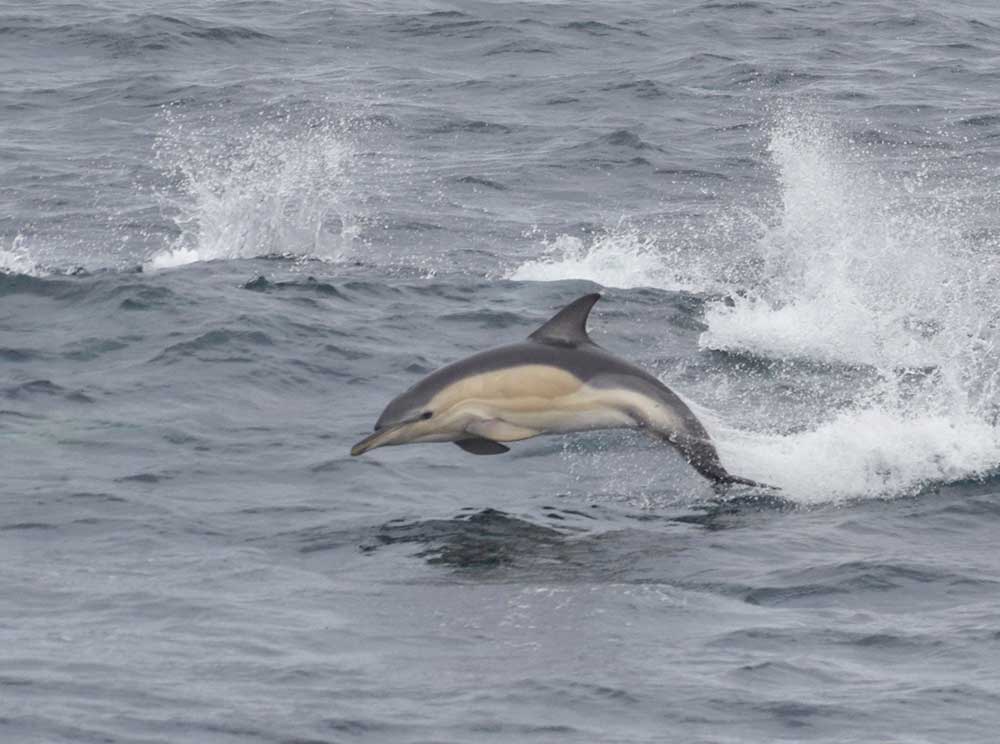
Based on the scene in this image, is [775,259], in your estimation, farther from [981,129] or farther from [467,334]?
[981,129]

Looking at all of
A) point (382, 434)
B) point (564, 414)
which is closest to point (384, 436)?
point (382, 434)

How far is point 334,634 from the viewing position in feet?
34.4

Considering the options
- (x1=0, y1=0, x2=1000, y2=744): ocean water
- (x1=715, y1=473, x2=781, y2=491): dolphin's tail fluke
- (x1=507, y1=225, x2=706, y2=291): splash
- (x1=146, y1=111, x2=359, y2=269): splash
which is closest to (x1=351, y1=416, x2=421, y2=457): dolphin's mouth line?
(x1=0, y1=0, x2=1000, y2=744): ocean water

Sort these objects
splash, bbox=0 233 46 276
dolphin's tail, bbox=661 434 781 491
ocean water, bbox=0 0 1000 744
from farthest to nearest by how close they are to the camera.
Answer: splash, bbox=0 233 46 276, dolphin's tail, bbox=661 434 781 491, ocean water, bbox=0 0 1000 744

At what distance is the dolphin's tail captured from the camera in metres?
12.8

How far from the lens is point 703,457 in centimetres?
1284

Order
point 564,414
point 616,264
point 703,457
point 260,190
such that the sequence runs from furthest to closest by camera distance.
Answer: point 260,190 < point 616,264 < point 703,457 < point 564,414

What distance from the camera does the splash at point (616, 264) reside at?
19.4m

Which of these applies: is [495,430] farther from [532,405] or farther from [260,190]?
[260,190]

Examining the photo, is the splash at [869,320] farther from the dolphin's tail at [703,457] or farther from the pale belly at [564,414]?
the pale belly at [564,414]

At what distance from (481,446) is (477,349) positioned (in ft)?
14.8

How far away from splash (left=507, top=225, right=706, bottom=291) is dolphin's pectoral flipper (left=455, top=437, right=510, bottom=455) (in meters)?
6.72

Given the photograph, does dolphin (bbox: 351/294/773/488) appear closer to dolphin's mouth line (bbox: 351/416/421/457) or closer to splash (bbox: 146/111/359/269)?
dolphin's mouth line (bbox: 351/416/421/457)

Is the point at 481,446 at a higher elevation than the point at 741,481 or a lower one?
higher
